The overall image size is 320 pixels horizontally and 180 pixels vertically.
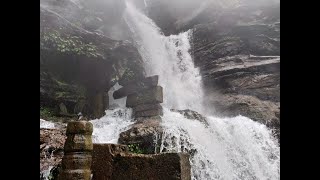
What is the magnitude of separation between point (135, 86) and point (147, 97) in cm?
123

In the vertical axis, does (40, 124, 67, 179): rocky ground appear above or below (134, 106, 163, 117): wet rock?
below

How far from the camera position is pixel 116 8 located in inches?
613

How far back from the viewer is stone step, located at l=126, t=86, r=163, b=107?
12.3m

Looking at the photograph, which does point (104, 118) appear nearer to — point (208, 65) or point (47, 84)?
point (47, 84)

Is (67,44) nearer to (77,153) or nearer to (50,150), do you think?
(50,150)

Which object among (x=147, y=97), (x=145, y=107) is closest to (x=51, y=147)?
(x=145, y=107)

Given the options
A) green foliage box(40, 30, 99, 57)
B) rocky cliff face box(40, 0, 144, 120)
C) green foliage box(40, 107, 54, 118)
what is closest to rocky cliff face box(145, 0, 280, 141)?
rocky cliff face box(40, 0, 144, 120)

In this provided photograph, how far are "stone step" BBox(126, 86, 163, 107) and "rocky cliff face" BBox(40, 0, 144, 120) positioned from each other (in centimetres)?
124

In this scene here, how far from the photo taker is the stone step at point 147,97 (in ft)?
40.4

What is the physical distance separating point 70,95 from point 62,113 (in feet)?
3.72

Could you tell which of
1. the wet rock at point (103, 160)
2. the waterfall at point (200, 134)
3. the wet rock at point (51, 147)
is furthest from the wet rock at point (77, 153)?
the waterfall at point (200, 134)

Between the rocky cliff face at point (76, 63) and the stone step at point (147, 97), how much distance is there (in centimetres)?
124

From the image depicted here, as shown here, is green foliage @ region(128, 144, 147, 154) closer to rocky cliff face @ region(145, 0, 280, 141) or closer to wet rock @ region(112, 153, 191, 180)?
wet rock @ region(112, 153, 191, 180)
